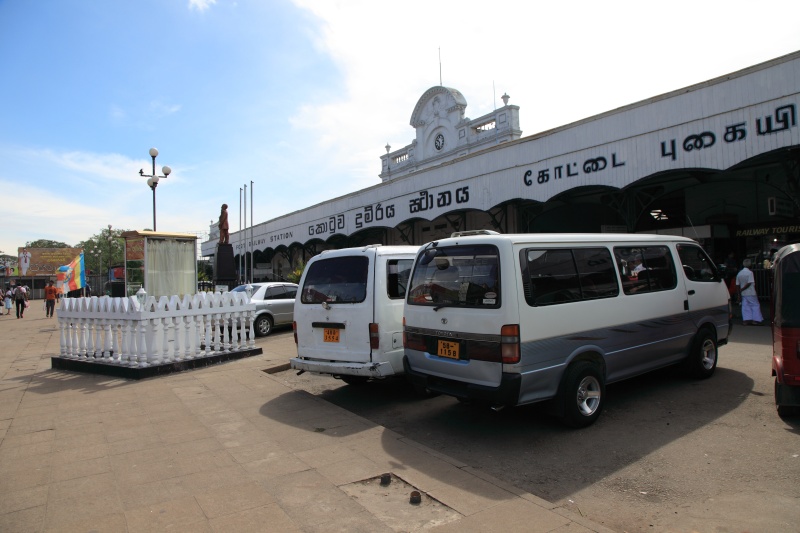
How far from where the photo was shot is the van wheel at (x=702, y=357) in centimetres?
654

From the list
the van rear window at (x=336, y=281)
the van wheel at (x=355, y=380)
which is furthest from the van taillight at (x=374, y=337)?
the van wheel at (x=355, y=380)

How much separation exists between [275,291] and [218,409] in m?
8.41

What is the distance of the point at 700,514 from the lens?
11.2 ft

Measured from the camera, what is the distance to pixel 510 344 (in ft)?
14.9

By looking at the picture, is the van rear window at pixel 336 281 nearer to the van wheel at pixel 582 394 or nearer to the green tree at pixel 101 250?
the van wheel at pixel 582 394

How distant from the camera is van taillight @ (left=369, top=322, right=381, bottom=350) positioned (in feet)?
19.8

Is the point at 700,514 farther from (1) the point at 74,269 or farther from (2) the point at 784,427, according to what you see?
(1) the point at 74,269

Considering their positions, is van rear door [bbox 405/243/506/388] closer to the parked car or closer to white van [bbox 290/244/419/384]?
white van [bbox 290/244/419/384]

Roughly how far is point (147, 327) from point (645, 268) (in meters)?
7.48

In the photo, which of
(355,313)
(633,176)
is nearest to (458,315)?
(355,313)

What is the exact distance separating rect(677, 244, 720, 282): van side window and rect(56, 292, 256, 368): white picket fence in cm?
741

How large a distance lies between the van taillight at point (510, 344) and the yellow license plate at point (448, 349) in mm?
581

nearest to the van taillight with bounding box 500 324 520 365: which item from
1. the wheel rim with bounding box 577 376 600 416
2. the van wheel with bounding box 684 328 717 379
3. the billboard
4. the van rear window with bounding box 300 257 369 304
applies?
the wheel rim with bounding box 577 376 600 416

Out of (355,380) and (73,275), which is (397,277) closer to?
(355,380)
